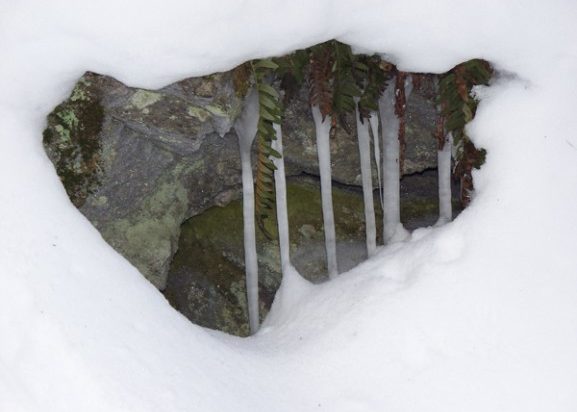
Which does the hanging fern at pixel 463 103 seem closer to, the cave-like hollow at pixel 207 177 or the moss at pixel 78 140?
the cave-like hollow at pixel 207 177

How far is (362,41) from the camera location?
2.89 m

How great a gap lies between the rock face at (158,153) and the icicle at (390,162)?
45 cm

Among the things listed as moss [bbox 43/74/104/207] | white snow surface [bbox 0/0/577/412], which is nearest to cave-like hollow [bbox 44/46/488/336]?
moss [bbox 43/74/104/207]

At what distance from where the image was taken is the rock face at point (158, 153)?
2971 millimetres

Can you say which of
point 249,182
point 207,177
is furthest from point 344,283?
point 207,177

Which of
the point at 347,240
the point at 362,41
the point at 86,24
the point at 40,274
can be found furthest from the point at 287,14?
the point at 347,240

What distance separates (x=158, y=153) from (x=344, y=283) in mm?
1260

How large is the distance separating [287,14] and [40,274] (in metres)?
1.47

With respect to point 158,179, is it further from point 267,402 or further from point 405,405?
point 405,405

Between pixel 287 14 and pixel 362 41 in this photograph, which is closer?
pixel 287 14

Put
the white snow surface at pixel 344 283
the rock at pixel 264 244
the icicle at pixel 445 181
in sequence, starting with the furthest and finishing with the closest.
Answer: the rock at pixel 264 244
the icicle at pixel 445 181
the white snow surface at pixel 344 283

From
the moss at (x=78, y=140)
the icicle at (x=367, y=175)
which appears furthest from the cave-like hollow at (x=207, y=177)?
the icicle at (x=367, y=175)

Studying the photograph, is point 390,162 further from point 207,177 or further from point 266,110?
point 207,177

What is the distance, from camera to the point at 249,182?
3.46m
